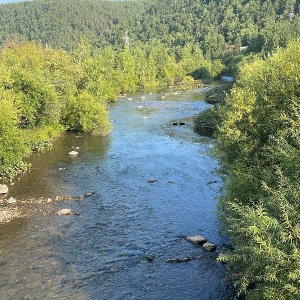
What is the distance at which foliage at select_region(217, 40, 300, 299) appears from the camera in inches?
448

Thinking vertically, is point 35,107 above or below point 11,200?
above

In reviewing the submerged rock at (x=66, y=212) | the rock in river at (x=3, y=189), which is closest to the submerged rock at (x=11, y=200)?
the rock in river at (x=3, y=189)

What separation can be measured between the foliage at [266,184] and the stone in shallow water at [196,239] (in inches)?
121

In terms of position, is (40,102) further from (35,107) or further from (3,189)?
(3,189)

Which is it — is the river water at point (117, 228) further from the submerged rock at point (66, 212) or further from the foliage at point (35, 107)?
the foliage at point (35, 107)

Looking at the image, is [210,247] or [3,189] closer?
[210,247]

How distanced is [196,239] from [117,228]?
5928 mm

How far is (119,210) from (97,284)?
960 cm

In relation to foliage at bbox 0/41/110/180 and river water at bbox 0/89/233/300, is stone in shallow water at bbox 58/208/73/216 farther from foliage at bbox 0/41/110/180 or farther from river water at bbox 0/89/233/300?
foliage at bbox 0/41/110/180

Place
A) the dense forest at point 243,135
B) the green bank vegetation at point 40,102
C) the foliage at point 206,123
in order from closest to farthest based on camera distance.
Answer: the dense forest at point 243,135, the green bank vegetation at point 40,102, the foliage at point 206,123

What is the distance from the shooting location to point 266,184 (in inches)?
659

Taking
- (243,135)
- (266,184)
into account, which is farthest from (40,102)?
(266,184)

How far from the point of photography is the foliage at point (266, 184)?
11375 millimetres

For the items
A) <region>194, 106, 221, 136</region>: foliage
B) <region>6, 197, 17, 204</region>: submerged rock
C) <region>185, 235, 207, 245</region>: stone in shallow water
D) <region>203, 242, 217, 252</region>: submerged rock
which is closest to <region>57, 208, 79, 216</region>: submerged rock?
<region>6, 197, 17, 204</region>: submerged rock
